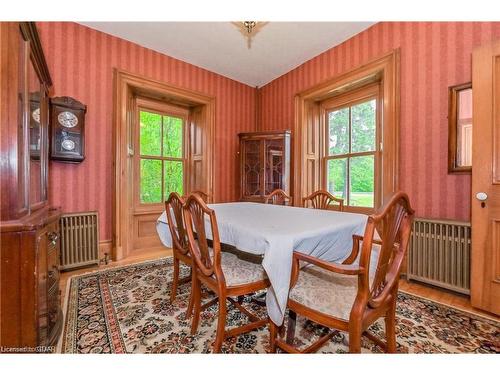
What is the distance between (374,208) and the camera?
3.11 m

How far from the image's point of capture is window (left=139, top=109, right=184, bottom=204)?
363 cm

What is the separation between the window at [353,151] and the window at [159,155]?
245 cm

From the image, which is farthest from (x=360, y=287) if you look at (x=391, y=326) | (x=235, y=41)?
(x=235, y=41)

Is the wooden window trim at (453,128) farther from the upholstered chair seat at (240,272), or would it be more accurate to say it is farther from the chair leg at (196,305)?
the chair leg at (196,305)

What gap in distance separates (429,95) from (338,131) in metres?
1.29

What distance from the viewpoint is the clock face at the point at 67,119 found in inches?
103

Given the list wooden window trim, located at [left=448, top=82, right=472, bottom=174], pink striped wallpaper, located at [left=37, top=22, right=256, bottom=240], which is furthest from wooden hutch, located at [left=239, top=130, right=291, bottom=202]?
wooden window trim, located at [left=448, top=82, right=472, bottom=174]

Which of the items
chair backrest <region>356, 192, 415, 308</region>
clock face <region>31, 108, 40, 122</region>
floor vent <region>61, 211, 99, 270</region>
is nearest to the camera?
chair backrest <region>356, 192, 415, 308</region>

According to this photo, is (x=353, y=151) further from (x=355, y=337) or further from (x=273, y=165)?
(x=355, y=337)

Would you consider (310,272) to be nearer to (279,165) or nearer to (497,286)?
(497,286)

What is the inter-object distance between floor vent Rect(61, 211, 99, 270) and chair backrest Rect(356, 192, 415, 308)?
→ 304 cm

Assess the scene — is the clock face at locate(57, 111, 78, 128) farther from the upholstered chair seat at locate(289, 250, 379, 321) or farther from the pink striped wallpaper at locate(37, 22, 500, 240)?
the upholstered chair seat at locate(289, 250, 379, 321)

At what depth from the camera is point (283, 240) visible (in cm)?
119
